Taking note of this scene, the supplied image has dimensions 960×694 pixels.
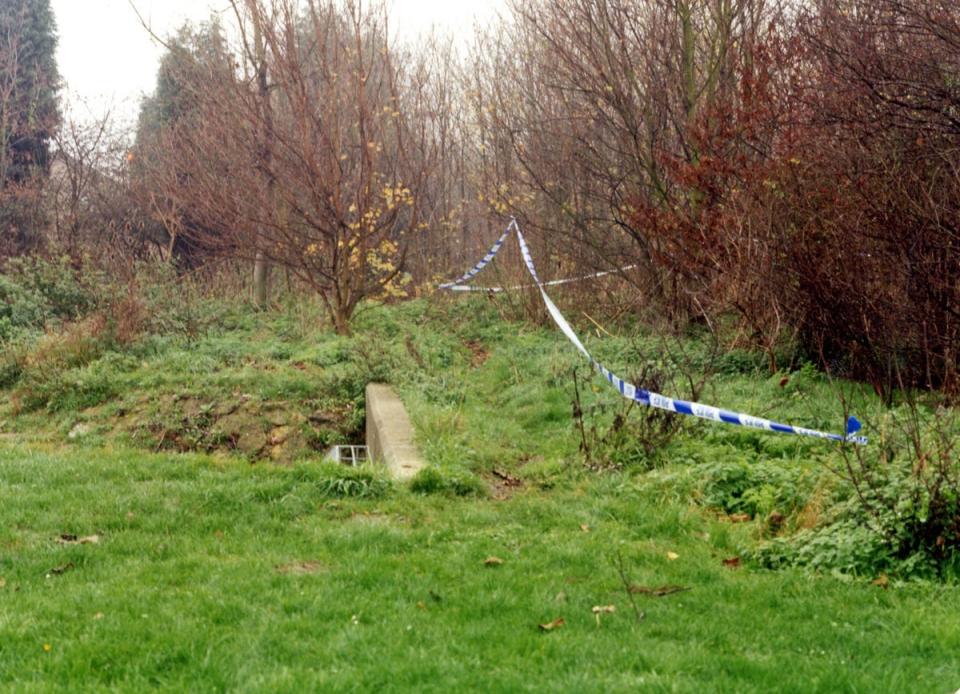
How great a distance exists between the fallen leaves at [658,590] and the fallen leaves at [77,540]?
10.8 ft

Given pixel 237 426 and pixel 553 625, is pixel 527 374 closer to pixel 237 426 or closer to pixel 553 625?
pixel 237 426

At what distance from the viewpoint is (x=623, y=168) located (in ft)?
53.3

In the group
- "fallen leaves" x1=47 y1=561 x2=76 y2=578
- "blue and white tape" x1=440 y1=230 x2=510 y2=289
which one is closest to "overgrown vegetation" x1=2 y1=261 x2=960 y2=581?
"blue and white tape" x1=440 y1=230 x2=510 y2=289

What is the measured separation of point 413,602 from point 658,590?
1294 millimetres

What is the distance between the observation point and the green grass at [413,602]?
12.7 ft

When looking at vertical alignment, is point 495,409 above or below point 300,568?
above

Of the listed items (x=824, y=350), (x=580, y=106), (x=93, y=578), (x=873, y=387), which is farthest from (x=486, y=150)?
(x=93, y=578)

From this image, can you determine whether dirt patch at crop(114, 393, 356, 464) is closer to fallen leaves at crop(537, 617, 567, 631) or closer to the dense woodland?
the dense woodland

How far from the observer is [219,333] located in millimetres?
15414

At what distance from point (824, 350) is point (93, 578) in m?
9.03

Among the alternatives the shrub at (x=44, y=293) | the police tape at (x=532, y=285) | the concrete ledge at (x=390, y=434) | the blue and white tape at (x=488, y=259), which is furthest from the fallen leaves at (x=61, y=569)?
the blue and white tape at (x=488, y=259)

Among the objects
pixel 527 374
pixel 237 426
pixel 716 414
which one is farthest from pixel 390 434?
pixel 527 374

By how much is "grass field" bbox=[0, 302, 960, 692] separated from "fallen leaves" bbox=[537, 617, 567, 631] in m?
0.05

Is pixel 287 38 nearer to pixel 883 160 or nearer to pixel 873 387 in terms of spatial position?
pixel 883 160
